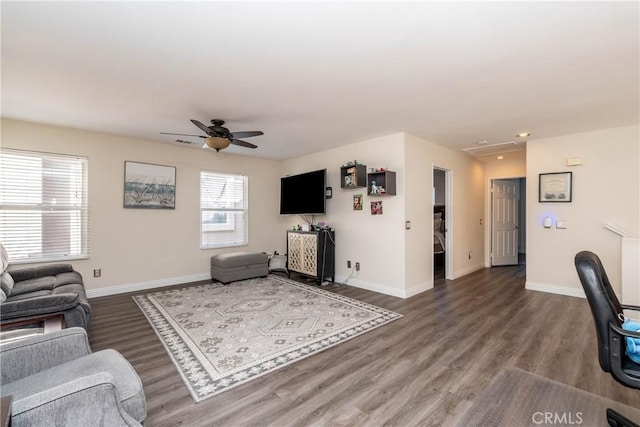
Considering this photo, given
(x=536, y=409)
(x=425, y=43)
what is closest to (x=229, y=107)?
(x=425, y=43)

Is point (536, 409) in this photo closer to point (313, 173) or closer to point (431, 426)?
point (431, 426)

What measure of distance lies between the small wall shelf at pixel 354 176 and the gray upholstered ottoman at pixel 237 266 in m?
2.15

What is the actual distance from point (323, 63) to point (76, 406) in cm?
244

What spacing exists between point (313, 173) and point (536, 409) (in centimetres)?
427

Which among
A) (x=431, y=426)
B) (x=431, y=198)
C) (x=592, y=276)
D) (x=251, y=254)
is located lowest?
(x=431, y=426)

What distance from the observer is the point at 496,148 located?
518cm

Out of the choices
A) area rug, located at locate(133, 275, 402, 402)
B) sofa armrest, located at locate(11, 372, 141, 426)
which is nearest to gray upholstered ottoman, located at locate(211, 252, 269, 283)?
area rug, located at locate(133, 275, 402, 402)

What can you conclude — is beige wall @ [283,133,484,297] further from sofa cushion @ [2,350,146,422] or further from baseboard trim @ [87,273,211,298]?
sofa cushion @ [2,350,146,422]

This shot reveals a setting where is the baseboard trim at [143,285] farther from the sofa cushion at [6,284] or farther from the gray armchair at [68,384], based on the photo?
the gray armchair at [68,384]

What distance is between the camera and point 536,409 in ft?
6.01

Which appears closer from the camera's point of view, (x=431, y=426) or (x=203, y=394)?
(x=431, y=426)

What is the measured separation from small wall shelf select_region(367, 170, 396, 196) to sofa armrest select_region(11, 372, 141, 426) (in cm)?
371

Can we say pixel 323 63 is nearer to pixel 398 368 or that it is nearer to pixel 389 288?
pixel 398 368

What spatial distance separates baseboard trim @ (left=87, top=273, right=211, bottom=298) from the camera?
4.31m
